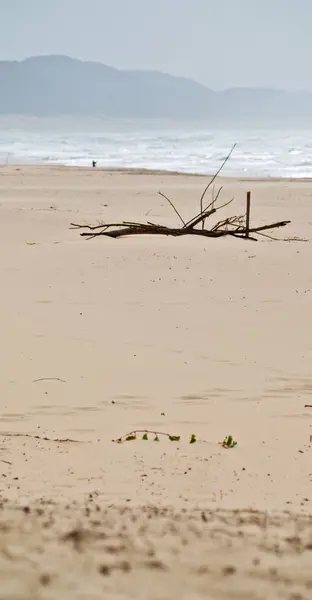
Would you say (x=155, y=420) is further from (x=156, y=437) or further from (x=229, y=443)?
(x=229, y=443)

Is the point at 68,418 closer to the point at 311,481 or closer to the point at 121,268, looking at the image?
the point at 311,481

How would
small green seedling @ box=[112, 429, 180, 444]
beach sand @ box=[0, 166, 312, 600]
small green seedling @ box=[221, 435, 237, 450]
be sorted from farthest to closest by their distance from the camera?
small green seedling @ box=[112, 429, 180, 444] < small green seedling @ box=[221, 435, 237, 450] < beach sand @ box=[0, 166, 312, 600]

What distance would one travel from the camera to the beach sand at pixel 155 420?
330 centimetres

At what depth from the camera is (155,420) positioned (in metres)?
5.36

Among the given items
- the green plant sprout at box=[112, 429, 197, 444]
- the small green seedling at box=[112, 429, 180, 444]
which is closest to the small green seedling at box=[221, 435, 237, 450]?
the green plant sprout at box=[112, 429, 197, 444]

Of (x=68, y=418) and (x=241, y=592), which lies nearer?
(x=241, y=592)

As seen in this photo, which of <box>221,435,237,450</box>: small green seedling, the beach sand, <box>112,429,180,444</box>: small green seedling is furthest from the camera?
<box>112,429,180,444</box>: small green seedling

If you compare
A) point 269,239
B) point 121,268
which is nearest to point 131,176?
point 269,239

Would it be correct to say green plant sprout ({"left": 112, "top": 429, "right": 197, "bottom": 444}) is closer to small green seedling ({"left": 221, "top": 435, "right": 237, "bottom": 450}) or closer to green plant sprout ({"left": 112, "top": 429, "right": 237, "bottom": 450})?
green plant sprout ({"left": 112, "top": 429, "right": 237, "bottom": 450})

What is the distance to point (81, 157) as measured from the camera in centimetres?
5869

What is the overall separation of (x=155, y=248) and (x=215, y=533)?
8.57 meters

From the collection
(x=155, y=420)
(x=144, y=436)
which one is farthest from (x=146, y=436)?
(x=155, y=420)

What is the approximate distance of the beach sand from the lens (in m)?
3.30

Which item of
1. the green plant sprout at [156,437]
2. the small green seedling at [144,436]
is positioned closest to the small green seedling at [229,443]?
the green plant sprout at [156,437]
